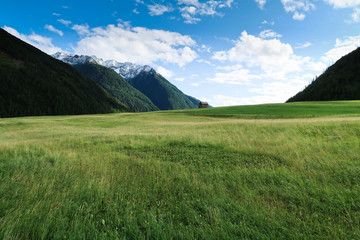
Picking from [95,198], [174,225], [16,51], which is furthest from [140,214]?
[16,51]

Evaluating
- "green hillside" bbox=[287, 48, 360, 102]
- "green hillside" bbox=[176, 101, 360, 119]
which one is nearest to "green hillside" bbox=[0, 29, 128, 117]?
"green hillside" bbox=[176, 101, 360, 119]

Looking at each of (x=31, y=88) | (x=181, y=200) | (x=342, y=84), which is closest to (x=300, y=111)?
(x=181, y=200)

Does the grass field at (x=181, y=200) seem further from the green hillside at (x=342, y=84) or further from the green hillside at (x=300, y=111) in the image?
the green hillside at (x=342, y=84)

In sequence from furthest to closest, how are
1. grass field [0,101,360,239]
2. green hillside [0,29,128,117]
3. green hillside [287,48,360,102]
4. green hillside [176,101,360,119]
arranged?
green hillside [287,48,360,102], green hillside [0,29,128,117], green hillside [176,101,360,119], grass field [0,101,360,239]

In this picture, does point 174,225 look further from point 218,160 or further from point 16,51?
point 16,51

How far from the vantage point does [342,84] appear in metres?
154

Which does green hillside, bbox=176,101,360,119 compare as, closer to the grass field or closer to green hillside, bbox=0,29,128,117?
the grass field

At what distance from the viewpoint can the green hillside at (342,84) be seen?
145 metres

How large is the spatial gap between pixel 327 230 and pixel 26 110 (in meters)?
204

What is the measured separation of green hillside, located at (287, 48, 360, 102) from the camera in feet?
474

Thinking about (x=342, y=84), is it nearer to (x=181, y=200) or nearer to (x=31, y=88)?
(x=181, y=200)

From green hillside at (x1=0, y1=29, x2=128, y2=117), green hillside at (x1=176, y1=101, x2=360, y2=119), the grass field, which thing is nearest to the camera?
the grass field

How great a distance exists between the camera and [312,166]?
6156 mm

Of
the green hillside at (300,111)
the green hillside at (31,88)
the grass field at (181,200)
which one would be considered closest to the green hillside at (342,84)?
the green hillside at (300,111)
